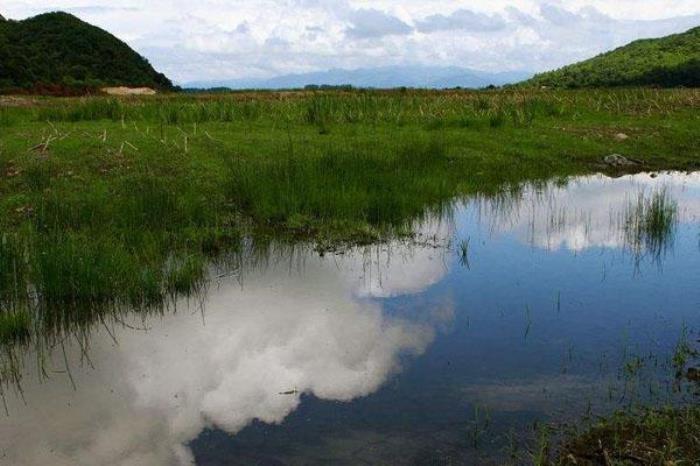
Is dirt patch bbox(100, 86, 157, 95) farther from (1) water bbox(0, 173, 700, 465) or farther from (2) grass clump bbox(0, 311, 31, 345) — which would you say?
(2) grass clump bbox(0, 311, 31, 345)

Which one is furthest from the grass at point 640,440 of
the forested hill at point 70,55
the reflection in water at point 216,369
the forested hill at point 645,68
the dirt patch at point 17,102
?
the forested hill at point 645,68

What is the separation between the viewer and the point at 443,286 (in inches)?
384

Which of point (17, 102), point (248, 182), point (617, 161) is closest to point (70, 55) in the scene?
point (17, 102)

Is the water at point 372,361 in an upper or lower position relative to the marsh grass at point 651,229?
lower

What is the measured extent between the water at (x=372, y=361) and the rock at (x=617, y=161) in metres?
8.75

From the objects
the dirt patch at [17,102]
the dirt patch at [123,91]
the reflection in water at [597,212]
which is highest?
the dirt patch at [123,91]

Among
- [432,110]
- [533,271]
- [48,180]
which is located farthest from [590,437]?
[432,110]

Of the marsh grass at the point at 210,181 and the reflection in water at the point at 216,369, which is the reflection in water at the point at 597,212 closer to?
the marsh grass at the point at 210,181

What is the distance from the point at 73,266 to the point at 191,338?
6.55 feet

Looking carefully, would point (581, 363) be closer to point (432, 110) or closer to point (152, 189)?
point (152, 189)

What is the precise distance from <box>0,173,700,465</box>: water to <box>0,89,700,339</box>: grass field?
991mm

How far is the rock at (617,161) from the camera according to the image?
19.8 meters

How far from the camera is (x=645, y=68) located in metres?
69.2

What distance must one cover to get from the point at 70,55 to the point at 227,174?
62.2 metres
